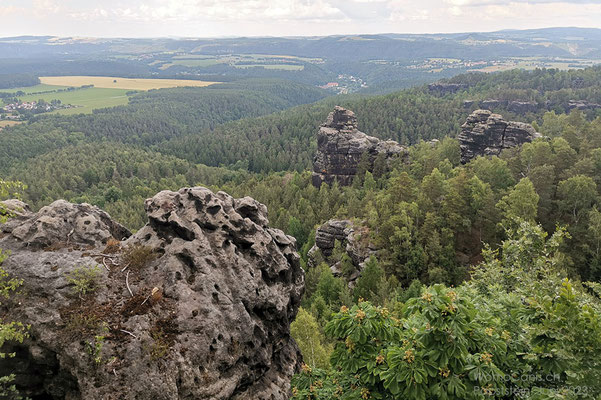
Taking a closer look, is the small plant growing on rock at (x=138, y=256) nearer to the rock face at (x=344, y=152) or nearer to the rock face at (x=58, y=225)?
the rock face at (x=58, y=225)

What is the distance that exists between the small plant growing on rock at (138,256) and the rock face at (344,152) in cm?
9214

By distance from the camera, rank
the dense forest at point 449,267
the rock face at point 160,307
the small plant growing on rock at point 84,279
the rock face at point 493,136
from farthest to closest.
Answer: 1. the rock face at point 493,136
2. the small plant growing on rock at point 84,279
3. the rock face at point 160,307
4. the dense forest at point 449,267

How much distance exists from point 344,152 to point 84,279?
323 ft

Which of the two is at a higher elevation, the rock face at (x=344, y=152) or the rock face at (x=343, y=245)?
the rock face at (x=344, y=152)

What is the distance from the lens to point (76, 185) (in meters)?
153

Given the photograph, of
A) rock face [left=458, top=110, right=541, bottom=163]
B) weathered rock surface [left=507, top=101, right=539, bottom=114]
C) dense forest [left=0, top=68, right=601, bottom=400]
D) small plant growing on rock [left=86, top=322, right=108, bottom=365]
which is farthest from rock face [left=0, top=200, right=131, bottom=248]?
weathered rock surface [left=507, top=101, right=539, bottom=114]

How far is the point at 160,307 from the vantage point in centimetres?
1598

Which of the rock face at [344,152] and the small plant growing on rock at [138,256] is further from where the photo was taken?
the rock face at [344,152]

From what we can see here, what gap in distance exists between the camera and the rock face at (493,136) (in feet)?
303

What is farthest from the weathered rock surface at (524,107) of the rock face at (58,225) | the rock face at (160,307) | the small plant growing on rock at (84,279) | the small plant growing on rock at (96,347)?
the small plant growing on rock at (96,347)

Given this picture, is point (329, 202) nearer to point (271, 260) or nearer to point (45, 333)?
point (271, 260)

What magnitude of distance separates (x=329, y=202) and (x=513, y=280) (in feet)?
228

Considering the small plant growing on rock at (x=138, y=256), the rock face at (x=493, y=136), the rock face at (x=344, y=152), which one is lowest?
the rock face at (x=344, y=152)

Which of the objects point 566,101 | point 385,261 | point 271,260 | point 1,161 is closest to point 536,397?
point 271,260
